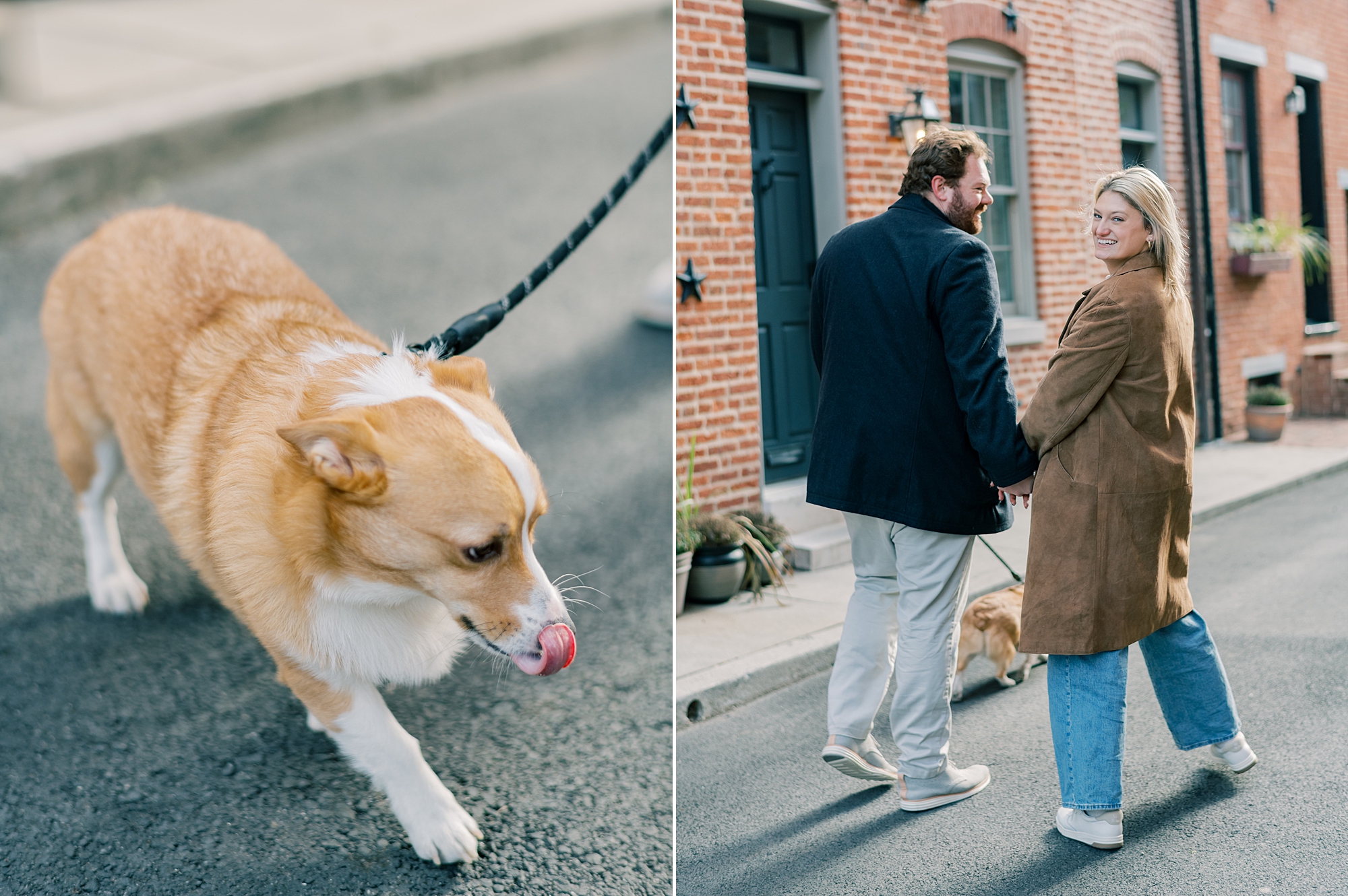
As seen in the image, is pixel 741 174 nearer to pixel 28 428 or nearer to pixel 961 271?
pixel 961 271

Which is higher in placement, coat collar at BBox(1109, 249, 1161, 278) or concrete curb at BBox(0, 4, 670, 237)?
concrete curb at BBox(0, 4, 670, 237)

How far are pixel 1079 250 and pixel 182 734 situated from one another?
3.10 meters

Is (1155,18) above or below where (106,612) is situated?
above

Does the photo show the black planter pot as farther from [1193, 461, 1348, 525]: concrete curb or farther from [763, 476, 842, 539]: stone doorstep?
[1193, 461, 1348, 525]: concrete curb

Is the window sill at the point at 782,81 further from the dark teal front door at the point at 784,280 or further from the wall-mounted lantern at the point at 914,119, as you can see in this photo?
the wall-mounted lantern at the point at 914,119

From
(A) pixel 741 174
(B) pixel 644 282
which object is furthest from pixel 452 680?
(B) pixel 644 282

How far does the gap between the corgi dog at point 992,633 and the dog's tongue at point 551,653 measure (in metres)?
1.62

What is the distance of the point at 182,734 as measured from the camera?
3182mm

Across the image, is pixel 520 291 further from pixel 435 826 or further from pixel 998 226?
pixel 998 226

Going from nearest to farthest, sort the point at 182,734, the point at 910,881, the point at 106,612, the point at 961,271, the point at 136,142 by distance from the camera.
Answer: the point at 910,881
the point at 961,271
the point at 182,734
the point at 106,612
the point at 136,142

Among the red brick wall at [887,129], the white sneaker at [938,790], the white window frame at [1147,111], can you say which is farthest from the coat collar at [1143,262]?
the white sneaker at [938,790]

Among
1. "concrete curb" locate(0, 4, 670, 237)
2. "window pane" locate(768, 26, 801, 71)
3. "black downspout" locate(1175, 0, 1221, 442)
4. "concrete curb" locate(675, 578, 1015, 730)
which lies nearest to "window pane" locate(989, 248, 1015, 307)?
"black downspout" locate(1175, 0, 1221, 442)

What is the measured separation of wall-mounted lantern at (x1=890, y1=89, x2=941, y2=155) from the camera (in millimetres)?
4168

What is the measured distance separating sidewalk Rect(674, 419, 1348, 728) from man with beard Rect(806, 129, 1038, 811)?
1.79ft
